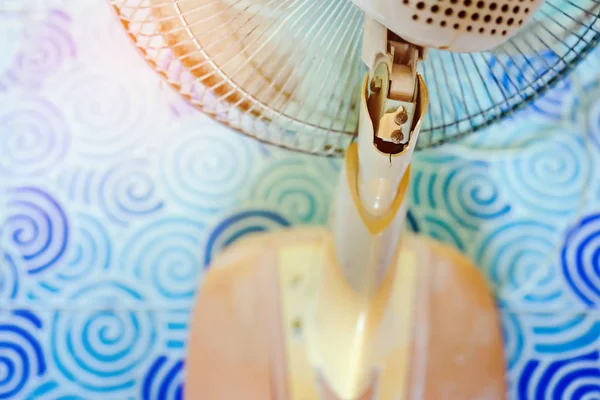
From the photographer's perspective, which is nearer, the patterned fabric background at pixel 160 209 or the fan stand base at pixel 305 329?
the fan stand base at pixel 305 329

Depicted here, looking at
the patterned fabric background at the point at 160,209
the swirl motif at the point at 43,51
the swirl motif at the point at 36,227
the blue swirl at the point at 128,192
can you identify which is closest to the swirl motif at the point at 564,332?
the patterned fabric background at the point at 160,209

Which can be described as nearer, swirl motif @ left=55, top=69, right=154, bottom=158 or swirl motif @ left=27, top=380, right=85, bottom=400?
swirl motif @ left=27, top=380, right=85, bottom=400

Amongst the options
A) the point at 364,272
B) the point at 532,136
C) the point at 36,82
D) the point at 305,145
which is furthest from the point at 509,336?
the point at 36,82

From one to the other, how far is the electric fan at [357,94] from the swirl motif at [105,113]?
1.32 ft

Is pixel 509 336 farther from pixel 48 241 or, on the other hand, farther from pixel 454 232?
pixel 48 241

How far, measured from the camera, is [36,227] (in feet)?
2.95

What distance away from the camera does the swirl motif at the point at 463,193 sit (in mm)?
937

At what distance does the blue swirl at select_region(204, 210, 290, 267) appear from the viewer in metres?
0.91

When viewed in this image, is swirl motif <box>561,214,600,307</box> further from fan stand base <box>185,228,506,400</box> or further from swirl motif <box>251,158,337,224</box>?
swirl motif <box>251,158,337,224</box>

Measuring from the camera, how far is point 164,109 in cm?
96

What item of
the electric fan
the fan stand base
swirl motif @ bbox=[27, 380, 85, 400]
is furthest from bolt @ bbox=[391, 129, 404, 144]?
swirl motif @ bbox=[27, 380, 85, 400]

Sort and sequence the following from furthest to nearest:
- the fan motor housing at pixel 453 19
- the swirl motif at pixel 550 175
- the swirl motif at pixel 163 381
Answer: the swirl motif at pixel 550 175 → the swirl motif at pixel 163 381 → the fan motor housing at pixel 453 19

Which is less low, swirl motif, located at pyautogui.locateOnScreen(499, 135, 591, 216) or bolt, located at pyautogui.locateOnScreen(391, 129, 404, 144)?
swirl motif, located at pyautogui.locateOnScreen(499, 135, 591, 216)

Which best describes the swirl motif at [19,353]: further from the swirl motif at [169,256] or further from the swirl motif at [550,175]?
the swirl motif at [550,175]
